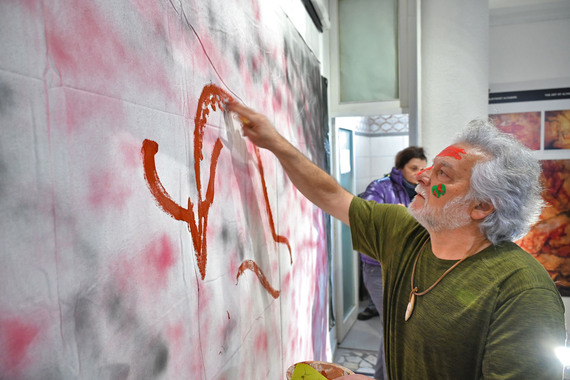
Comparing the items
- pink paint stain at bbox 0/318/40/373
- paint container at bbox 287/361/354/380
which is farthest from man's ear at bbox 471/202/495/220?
pink paint stain at bbox 0/318/40/373

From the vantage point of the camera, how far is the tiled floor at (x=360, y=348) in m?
2.74

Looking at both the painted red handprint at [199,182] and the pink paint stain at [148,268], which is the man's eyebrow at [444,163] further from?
the pink paint stain at [148,268]

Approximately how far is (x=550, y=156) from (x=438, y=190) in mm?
2772

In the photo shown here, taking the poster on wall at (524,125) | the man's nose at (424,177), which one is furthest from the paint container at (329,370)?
the poster on wall at (524,125)

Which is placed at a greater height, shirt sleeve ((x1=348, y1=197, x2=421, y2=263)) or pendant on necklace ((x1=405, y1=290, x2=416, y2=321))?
shirt sleeve ((x1=348, y1=197, x2=421, y2=263))

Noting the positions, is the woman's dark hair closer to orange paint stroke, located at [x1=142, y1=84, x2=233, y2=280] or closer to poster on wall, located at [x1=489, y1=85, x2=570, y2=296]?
poster on wall, located at [x1=489, y1=85, x2=570, y2=296]

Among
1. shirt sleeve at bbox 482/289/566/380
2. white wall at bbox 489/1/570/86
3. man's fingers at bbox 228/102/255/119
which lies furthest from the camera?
white wall at bbox 489/1/570/86

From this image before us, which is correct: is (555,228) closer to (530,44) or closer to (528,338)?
(530,44)

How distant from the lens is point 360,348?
3033mm

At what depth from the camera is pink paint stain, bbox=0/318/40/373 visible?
1.30ft

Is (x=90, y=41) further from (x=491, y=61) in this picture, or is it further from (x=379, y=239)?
(x=491, y=61)

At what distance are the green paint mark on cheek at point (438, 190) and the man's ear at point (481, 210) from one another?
0.09m

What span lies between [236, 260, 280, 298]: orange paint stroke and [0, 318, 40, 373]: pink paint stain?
595 mm

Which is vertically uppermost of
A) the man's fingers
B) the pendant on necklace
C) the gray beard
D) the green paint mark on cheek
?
the man's fingers
